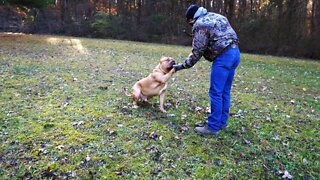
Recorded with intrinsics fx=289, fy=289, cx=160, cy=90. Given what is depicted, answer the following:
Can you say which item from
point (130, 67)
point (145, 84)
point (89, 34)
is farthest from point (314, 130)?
point (89, 34)

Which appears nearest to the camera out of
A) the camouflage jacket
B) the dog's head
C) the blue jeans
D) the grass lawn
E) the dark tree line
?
the grass lawn

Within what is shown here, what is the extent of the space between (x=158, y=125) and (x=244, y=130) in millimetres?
1647

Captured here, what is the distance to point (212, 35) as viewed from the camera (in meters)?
4.47

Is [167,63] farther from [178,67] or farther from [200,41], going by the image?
[200,41]

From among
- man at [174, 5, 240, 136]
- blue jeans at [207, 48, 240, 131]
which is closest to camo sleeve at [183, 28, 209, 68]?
man at [174, 5, 240, 136]

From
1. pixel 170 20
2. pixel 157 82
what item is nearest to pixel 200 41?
pixel 157 82

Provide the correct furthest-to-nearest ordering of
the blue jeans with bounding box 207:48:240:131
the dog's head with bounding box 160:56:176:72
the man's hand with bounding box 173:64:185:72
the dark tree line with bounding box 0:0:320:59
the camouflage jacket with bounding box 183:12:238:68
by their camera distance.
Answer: the dark tree line with bounding box 0:0:320:59, the dog's head with bounding box 160:56:176:72, the man's hand with bounding box 173:64:185:72, the blue jeans with bounding box 207:48:240:131, the camouflage jacket with bounding box 183:12:238:68

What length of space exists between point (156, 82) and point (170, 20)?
1018 inches

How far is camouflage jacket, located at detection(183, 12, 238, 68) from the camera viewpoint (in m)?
4.45

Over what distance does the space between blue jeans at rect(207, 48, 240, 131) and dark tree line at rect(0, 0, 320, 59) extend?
58.1 ft

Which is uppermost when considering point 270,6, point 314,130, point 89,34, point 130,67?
point 270,6

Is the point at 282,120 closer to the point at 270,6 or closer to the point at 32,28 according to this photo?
the point at 270,6

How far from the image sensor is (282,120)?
20.3ft

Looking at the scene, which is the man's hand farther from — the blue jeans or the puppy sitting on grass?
the blue jeans
